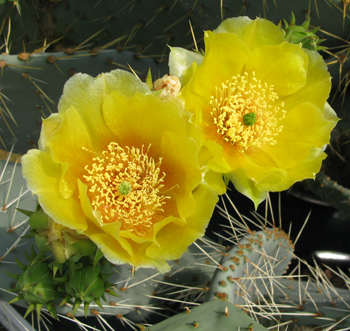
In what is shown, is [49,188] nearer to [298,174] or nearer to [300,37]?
[298,174]

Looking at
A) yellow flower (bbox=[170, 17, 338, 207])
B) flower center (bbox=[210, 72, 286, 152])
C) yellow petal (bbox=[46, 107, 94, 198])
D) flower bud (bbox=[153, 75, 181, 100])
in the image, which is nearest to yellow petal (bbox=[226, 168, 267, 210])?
yellow flower (bbox=[170, 17, 338, 207])

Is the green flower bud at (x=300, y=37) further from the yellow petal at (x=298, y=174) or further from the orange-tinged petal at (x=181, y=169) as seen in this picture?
the orange-tinged petal at (x=181, y=169)

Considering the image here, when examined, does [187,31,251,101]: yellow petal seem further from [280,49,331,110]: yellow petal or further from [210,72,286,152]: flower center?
[280,49,331,110]: yellow petal

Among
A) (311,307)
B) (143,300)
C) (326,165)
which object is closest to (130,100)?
(143,300)

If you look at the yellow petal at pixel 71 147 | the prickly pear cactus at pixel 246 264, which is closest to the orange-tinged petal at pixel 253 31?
the yellow petal at pixel 71 147

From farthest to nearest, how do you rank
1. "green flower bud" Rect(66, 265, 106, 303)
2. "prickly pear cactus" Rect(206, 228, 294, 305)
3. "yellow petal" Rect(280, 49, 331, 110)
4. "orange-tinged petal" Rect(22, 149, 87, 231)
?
"prickly pear cactus" Rect(206, 228, 294, 305) < "yellow petal" Rect(280, 49, 331, 110) < "green flower bud" Rect(66, 265, 106, 303) < "orange-tinged petal" Rect(22, 149, 87, 231)

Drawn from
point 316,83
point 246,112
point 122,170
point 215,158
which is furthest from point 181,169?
point 316,83
